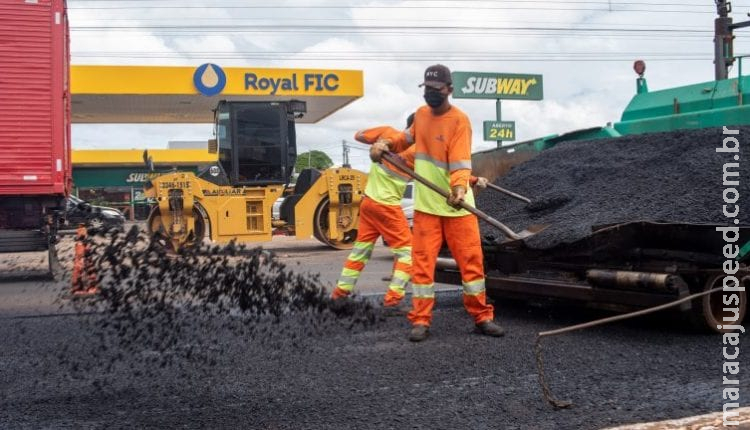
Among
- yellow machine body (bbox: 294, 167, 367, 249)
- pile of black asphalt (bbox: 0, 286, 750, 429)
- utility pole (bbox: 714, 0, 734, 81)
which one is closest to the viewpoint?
pile of black asphalt (bbox: 0, 286, 750, 429)

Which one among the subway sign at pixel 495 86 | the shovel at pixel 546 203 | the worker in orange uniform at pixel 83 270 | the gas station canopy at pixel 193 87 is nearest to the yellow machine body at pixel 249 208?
the worker in orange uniform at pixel 83 270

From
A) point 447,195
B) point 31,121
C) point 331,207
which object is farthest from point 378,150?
point 331,207

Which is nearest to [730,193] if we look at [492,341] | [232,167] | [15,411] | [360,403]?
[492,341]

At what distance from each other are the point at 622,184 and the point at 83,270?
395 centimetres

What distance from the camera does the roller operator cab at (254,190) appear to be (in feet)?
42.3

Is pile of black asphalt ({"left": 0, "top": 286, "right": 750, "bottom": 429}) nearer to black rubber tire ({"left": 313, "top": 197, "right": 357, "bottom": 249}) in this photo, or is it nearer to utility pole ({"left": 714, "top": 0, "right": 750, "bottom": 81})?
utility pole ({"left": 714, "top": 0, "right": 750, "bottom": 81})

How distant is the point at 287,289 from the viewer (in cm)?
563

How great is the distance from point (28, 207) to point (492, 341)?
7246 mm

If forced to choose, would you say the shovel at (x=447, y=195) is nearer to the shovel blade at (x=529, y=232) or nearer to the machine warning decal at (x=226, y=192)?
the shovel blade at (x=529, y=232)

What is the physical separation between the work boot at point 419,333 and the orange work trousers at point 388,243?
1.00 meters

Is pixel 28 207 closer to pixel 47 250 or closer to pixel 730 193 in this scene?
pixel 47 250

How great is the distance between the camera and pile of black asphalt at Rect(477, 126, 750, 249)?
502 centimetres

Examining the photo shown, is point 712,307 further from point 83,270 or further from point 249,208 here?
point 249,208

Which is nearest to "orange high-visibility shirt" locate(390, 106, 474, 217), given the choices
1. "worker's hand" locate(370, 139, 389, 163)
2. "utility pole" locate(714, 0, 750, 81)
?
"worker's hand" locate(370, 139, 389, 163)
